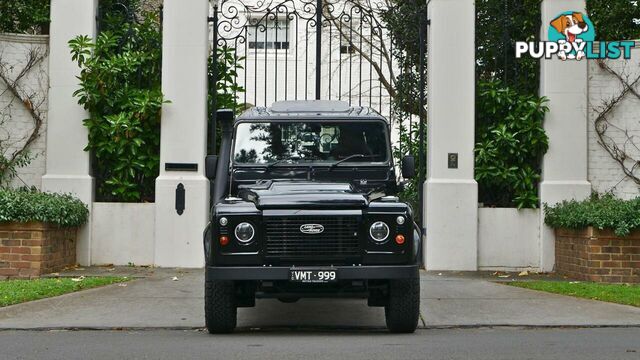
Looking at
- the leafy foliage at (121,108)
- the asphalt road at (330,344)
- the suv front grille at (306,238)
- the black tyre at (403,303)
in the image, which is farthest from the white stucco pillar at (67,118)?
the black tyre at (403,303)

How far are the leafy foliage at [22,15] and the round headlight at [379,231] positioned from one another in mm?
9677

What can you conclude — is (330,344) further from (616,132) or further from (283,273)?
(616,132)

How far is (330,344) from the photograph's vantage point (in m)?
8.30

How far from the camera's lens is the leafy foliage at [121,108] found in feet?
47.8

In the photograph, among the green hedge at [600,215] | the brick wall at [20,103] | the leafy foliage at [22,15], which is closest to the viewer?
the green hedge at [600,215]

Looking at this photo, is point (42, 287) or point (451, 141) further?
point (451, 141)

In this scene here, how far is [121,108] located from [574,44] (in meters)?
7.02

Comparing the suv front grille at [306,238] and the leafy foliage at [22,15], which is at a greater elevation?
the leafy foliage at [22,15]

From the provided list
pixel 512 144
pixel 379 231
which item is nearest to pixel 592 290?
pixel 512 144

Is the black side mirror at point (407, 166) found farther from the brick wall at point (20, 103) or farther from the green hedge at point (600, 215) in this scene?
the brick wall at point (20, 103)

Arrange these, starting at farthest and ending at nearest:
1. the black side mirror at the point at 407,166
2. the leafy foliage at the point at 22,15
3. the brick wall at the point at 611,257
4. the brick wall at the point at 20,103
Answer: the leafy foliage at the point at 22,15
the brick wall at the point at 20,103
the brick wall at the point at 611,257
the black side mirror at the point at 407,166

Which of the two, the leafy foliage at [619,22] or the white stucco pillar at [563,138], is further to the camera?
the leafy foliage at [619,22]

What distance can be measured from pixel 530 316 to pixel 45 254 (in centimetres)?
677

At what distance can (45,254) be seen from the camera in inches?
522
